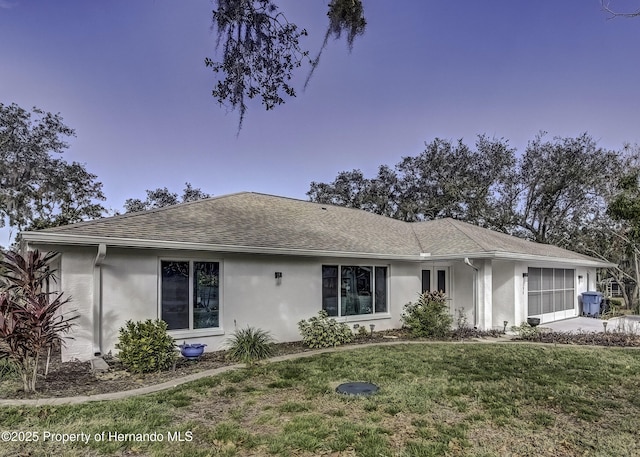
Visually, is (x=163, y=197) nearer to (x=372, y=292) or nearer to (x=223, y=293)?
(x=372, y=292)

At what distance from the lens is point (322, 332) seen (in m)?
10.3

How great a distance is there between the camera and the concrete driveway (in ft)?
41.9

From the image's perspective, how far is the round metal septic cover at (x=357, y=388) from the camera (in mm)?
6137

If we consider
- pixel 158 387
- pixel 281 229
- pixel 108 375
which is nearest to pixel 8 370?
pixel 108 375

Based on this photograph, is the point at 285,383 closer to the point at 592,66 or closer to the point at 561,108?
the point at 592,66

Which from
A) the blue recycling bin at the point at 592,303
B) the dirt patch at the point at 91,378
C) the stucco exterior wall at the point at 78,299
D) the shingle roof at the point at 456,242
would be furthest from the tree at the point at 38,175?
the blue recycling bin at the point at 592,303

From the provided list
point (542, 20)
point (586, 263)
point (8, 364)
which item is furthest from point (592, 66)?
point (8, 364)

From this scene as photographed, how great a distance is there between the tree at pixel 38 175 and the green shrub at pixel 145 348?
17074mm

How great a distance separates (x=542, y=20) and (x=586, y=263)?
11162 mm

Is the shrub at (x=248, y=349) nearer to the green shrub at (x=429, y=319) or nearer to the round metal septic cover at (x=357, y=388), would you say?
the round metal septic cover at (x=357, y=388)

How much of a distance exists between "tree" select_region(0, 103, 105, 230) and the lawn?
64.7ft

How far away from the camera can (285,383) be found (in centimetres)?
675

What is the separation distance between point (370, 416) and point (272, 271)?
5.86m

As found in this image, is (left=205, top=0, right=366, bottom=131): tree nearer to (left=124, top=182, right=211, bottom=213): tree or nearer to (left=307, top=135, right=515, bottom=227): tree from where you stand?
(left=307, top=135, right=515, bottom=227): tree
